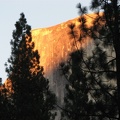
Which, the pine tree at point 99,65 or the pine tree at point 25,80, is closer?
the pine tree at point 99,65

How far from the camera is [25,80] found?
20938 millimetres

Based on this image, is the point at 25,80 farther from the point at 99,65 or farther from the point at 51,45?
the point at 51,45

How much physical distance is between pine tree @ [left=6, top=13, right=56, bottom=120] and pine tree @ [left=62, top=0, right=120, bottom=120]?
877cm

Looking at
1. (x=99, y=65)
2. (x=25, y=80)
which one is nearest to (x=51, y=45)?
(x=25, y=80)

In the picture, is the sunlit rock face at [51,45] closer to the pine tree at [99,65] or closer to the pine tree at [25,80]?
the pine tree at [25,80]

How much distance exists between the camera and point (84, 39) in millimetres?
10195

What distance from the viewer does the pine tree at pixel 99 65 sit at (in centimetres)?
956

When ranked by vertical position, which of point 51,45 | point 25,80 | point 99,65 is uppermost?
point 51,45

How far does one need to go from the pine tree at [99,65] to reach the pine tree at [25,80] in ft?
28.8

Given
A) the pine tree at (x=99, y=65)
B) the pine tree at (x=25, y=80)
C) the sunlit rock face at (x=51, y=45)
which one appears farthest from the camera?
the sunlit rock face at (x=51, y=45)

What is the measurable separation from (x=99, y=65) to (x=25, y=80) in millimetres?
11668

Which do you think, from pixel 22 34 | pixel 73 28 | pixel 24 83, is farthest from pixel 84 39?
pixel 22 34

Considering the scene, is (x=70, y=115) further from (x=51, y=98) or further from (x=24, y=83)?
(x=24, y=83)

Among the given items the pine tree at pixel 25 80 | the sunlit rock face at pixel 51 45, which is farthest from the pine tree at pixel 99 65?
the sunlit rock face at pixel 51 45
